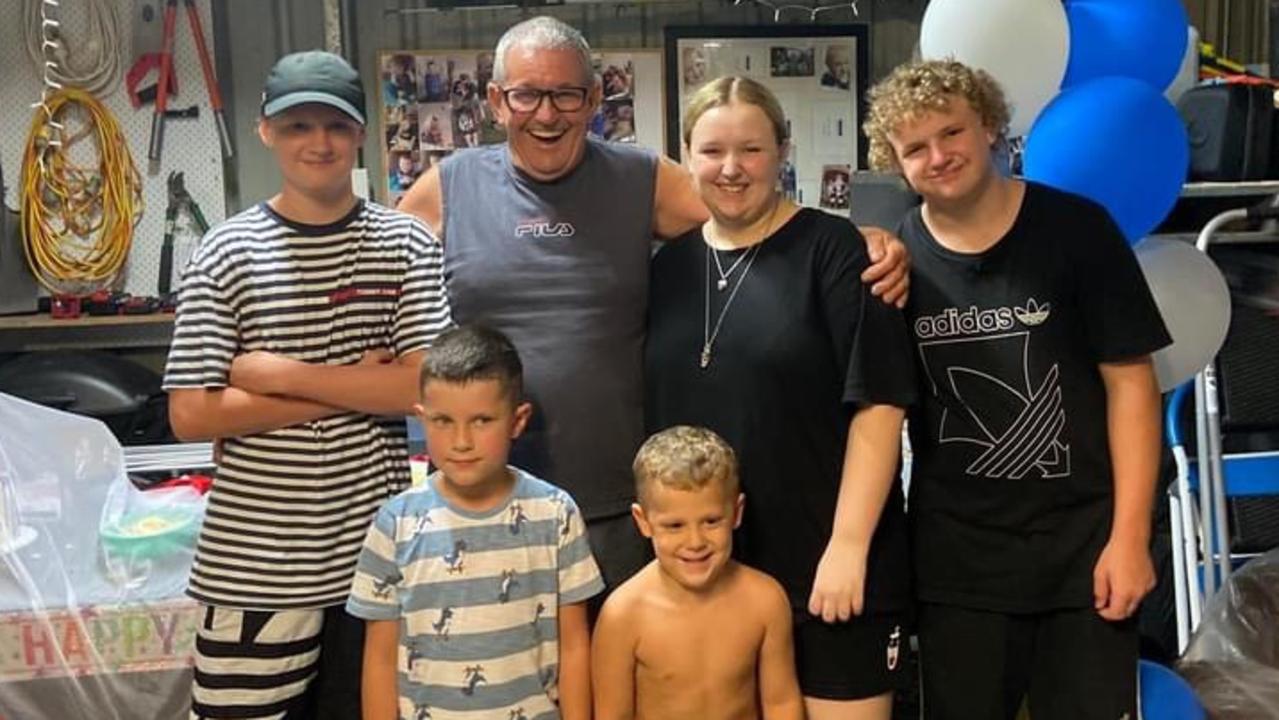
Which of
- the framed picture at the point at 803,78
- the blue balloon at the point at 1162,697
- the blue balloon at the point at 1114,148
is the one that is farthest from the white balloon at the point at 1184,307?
the framed picture at the point at 803,78

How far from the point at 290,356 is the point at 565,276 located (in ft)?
1.37

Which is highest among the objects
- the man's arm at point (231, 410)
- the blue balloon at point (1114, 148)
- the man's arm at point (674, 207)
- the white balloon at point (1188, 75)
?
the white balloon at point (1188, 75)

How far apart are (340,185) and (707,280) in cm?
55

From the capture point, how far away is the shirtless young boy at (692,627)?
5.51 feet

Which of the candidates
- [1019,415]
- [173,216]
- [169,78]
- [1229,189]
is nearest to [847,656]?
[1019,415]

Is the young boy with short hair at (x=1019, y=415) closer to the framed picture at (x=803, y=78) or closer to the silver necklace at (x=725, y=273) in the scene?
the silver necklace at (x=725, y=273)

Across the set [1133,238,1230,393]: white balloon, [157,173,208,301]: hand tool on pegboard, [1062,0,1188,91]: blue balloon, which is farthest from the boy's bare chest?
[157,173,208,301]: hand tool on pegboard

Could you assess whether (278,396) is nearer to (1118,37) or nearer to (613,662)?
(613,662)

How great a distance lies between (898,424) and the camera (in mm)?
1677

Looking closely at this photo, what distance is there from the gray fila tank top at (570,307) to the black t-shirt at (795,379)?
9cm

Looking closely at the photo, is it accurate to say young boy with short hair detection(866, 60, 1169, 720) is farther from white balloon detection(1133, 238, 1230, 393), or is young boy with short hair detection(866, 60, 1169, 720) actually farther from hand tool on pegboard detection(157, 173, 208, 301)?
hand tool on pegboard detection(157, 173, 208, 301)

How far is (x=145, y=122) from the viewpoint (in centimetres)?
432

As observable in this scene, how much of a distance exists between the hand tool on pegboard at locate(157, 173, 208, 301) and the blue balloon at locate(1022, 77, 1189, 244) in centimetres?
321

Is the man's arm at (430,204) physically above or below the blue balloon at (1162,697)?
above
